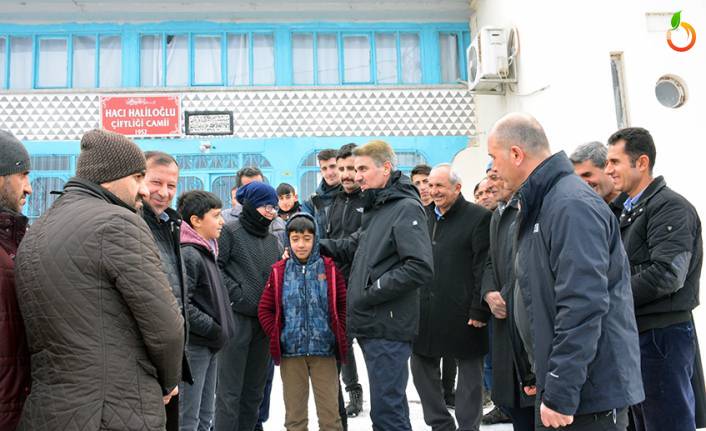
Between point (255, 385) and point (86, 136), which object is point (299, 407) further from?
point (86, 136)

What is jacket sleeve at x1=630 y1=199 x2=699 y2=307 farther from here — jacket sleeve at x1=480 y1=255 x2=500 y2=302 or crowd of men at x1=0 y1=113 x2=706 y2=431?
jacket sleeve at x1=480 y1=255 x2=500 y2=302

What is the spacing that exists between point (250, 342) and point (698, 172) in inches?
248

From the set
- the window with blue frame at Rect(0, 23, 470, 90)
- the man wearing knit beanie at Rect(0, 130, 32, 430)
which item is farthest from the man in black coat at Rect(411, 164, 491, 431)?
the window with blue frame at Rect(0, 23, 470, 90)

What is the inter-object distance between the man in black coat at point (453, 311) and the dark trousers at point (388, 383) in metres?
0.61

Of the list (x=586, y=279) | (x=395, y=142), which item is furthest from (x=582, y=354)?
(x=395, y=142)

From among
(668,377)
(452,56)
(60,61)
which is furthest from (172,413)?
Result: (60,61)

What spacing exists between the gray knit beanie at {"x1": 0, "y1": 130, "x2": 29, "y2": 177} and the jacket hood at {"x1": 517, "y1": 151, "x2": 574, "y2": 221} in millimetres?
1960

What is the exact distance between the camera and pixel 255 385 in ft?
14.0

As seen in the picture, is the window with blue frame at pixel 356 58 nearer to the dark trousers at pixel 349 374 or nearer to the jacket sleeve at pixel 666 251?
the dark trousers at pixel 349 374

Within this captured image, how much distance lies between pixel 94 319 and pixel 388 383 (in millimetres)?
2056

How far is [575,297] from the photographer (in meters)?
2.13

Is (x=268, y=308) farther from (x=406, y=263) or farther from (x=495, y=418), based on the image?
(x=495, y=418)

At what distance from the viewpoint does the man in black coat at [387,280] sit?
366cm

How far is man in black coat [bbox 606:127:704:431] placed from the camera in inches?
122
